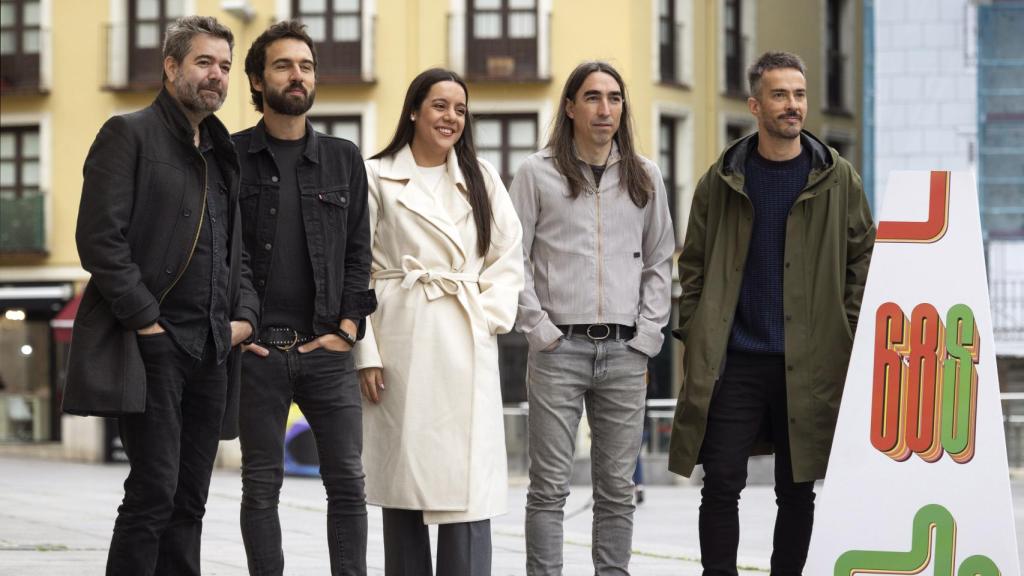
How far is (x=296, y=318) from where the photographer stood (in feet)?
20.7

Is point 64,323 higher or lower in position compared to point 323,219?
lower

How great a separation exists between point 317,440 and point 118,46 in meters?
25.2

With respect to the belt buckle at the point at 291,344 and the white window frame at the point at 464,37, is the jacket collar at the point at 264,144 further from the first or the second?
the white window frame at the point at 464,37

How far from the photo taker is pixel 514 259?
6633 millimetres

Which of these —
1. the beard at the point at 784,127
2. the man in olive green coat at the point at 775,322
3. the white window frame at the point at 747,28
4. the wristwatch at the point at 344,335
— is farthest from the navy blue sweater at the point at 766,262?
the white window frame at the point at 747,28

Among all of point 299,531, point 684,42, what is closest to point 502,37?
point 684,42

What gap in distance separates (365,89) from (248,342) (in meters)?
24.0

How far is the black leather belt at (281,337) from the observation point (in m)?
6.29

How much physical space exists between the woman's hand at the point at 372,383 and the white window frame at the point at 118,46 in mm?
24820

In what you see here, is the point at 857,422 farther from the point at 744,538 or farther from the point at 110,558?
the point at 744,538

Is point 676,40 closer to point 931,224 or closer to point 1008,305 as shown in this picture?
point 1008,305

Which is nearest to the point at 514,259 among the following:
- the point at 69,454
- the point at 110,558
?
the point at 110,558

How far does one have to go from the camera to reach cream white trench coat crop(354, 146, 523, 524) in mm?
6488

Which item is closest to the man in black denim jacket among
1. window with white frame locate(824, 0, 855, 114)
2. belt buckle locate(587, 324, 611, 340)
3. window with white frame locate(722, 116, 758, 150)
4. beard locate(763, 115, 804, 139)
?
belt buckle locate(587, 324, 611, 340)
